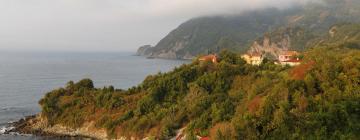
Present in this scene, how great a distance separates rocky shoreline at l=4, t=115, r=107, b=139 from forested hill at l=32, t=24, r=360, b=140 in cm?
82

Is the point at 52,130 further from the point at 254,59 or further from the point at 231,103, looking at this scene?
the point at 254,59

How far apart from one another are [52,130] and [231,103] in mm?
25907

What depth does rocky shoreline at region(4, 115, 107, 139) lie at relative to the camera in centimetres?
5678

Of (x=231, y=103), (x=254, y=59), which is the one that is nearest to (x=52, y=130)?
(x=231, y=103)

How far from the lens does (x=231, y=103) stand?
5034 cm

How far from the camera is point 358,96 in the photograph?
38344 mm

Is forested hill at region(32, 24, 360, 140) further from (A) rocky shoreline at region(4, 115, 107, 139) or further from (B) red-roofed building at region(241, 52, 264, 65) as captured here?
(B) red-roofed building at region(241, 52, 264, 65)

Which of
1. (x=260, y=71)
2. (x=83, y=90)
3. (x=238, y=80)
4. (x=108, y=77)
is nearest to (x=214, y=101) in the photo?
(x=238, y=80)

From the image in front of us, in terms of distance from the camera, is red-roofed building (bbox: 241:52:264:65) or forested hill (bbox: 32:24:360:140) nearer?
forested hill (bbox: 32:24:360:140)

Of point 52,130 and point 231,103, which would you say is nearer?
point 231,103

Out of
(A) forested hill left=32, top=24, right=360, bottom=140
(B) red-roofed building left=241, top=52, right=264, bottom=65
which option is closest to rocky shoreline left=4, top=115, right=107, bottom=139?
(A) forested hill left=32, top=24, right=360, bottom=140

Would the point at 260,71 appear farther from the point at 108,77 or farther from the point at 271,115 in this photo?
the point at 108,77

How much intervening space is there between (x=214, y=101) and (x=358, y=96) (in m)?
19.5

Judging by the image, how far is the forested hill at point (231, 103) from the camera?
37.9 metres
